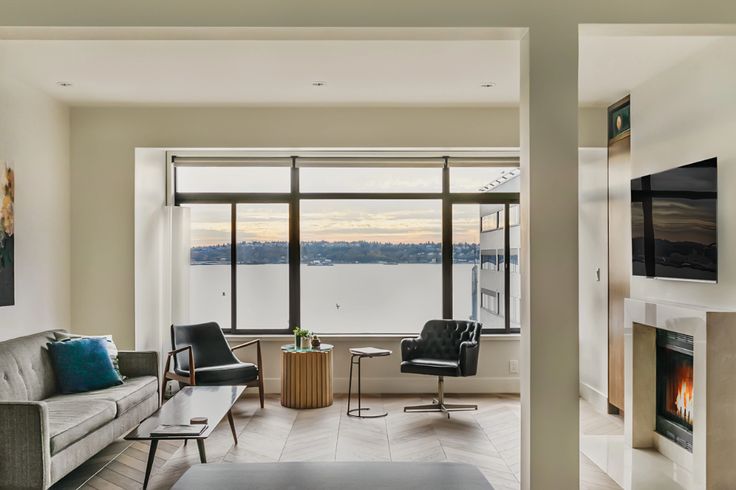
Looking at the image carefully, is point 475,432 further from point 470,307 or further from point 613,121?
point 613,121

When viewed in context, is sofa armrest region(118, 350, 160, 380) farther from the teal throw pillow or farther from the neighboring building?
the neighboring building

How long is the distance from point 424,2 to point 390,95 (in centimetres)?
257

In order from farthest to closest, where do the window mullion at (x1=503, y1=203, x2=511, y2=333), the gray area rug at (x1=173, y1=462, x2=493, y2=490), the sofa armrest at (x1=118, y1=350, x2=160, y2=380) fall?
the window mullion at (x1=503, y1=203, x2=511, y2=333)
the sofa armrest at (x1=118, y1=350, x2=160, y2=380)
the gray area rug at (x1=173, y1=462, x2=493, y2=490)

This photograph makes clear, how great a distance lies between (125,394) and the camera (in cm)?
458

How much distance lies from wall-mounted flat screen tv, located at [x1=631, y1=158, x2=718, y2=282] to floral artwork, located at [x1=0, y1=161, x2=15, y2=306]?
4627 millimetres

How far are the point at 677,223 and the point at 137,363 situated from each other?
162 inches

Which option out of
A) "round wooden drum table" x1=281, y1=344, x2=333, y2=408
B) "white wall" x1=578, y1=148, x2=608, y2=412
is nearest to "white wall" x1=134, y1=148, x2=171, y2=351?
"round wooden drum table" x1=281, y1=344, x2=333, y2=408

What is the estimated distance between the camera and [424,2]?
2.96m

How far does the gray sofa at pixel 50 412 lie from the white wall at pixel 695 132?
3.90 m

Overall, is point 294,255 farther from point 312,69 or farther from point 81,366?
point 81,366

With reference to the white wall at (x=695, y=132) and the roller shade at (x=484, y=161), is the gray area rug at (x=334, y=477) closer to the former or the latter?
the white wall at (x=695, y=132)

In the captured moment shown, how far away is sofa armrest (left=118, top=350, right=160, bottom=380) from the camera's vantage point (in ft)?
16.9

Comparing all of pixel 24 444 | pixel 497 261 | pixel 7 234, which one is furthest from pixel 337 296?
pixel 24 444

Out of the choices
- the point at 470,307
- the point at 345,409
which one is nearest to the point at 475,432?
the point at 345,409
